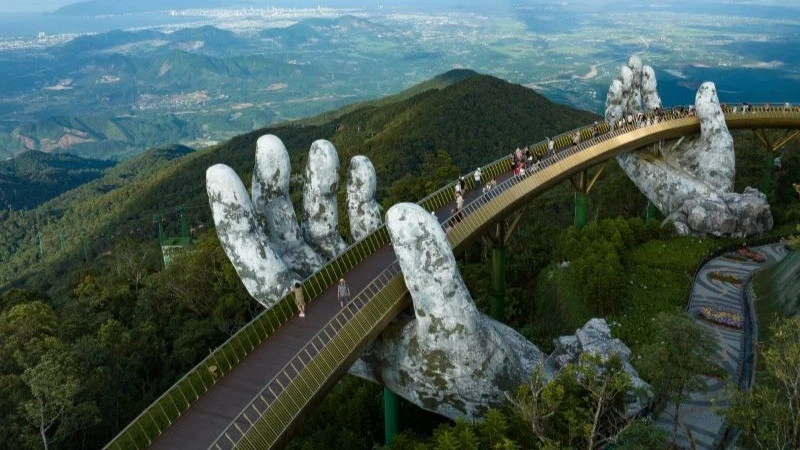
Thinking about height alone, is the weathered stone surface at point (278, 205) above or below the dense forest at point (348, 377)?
above

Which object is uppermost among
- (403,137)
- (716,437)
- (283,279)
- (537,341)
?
(283,279)

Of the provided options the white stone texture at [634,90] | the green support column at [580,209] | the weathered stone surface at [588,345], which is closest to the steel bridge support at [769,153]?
the white stone texture at [634,90]

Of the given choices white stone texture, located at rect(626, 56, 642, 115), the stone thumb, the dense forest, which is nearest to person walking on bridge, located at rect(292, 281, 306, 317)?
the stone thumb

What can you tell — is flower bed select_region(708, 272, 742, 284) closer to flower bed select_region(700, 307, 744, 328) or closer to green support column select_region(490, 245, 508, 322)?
flower bed select_region(700, 307, 744, 328)

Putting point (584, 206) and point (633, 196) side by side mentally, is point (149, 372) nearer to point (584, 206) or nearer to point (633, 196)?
point (584, 206)

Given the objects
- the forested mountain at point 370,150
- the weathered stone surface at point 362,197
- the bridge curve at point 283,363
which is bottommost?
the forested mountain at point 370,150

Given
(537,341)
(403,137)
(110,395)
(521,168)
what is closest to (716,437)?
(537,341)

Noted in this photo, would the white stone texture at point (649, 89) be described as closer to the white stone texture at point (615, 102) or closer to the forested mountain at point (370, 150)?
the white stone texture at point (615, 102)
